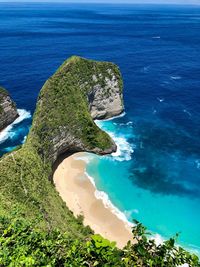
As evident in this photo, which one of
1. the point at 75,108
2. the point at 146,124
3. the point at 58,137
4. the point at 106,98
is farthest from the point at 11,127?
the point at 146,124

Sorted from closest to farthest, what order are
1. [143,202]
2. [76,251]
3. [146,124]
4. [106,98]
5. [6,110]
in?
[76,251] → [143,202] → [6,110] → [106,98] → [146,124]

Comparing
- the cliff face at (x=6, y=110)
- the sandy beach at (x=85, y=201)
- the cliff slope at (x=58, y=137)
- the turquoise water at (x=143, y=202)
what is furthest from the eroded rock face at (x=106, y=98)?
the cliff face at (x=6, y=110)

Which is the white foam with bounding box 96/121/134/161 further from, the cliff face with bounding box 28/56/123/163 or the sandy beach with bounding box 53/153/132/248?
the sandy beach with bounding box 53/153/132/248

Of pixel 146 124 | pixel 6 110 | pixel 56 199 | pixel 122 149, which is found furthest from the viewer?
pixel 146 124

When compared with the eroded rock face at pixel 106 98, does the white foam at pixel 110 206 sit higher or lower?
lower

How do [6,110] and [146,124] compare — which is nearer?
[6,110]

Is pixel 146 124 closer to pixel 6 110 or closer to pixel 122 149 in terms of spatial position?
pixel 122 149

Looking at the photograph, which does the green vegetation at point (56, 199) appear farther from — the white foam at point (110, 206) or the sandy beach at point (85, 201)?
the white foam at point (110, 206)
